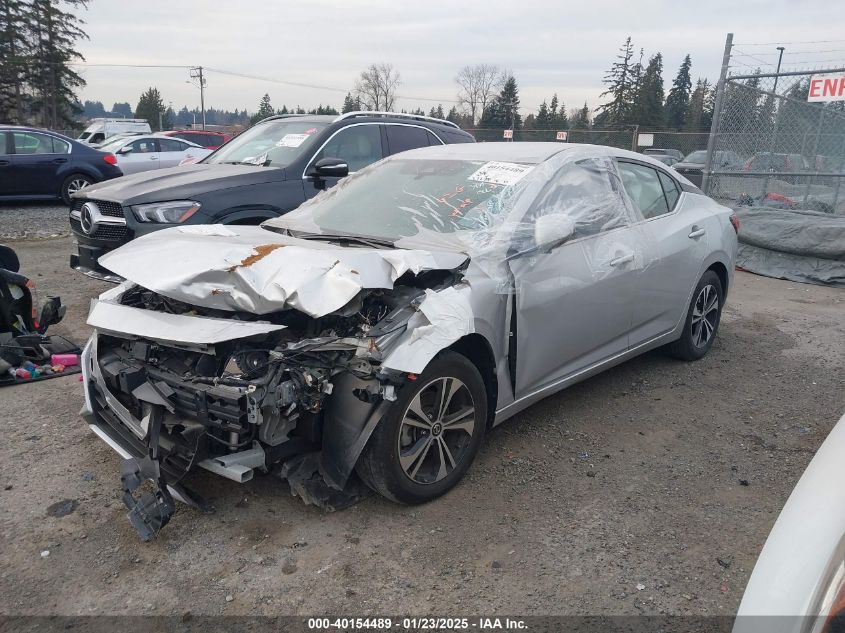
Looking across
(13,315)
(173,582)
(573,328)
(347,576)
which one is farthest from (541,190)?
(13,315)

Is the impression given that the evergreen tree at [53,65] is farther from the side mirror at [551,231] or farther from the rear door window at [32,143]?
the side mirror at [551,231]

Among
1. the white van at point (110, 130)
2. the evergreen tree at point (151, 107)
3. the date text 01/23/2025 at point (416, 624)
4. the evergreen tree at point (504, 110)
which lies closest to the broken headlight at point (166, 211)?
the date text 01/23/2025 at point (416, 624)

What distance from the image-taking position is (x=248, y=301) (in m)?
2.87

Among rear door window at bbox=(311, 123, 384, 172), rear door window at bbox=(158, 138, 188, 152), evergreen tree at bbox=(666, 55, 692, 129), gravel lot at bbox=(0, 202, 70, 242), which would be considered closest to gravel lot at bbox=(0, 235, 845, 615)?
rear door window at bbox=(311, 123, 384, 172)

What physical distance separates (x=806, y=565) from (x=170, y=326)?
2496mm

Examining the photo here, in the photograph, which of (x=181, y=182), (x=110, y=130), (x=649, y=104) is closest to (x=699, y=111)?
(x=649, y=104)

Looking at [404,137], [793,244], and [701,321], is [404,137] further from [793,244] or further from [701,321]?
[793,244]

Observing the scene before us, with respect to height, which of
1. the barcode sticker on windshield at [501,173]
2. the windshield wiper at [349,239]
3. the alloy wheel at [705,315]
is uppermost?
the barcode sticker on windshield at [501,173]

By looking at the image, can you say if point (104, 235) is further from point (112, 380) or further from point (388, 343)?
point (388, 343)

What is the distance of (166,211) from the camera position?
18.7 feet

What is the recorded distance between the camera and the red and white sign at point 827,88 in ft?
29.1

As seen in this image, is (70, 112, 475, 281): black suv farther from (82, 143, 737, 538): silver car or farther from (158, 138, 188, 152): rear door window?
(158, 138, 188, 152): rear door window

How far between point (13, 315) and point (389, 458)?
11.6 feet

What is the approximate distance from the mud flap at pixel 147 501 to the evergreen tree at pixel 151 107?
65.7 m
